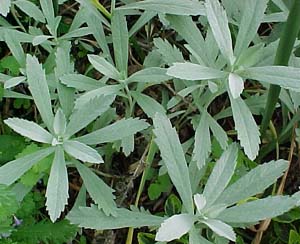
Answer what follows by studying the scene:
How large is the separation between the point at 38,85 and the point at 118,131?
151mm

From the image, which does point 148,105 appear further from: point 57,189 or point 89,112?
point 57,189

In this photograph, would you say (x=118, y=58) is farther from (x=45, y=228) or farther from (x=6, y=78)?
(x=45, y=228)

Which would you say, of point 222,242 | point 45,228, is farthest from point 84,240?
point 222,242

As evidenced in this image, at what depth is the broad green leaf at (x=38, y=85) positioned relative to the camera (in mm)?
1058

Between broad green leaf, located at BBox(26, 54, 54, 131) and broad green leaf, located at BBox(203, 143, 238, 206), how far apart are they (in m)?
0.28

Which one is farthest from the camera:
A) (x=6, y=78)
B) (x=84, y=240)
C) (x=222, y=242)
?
(x=84, y=240)

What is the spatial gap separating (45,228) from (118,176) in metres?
0.18

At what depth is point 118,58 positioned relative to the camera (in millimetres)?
1176

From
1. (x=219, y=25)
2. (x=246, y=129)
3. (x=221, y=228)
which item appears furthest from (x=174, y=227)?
(x=219, y=25)

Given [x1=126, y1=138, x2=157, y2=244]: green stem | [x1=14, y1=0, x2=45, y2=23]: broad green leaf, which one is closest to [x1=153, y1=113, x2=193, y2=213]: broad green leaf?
[x1=126, y1=138, x2=157, y2=244]: green stem

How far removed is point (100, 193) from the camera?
107 centimetres

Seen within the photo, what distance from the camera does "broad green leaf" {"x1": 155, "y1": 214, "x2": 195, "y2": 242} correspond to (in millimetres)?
918

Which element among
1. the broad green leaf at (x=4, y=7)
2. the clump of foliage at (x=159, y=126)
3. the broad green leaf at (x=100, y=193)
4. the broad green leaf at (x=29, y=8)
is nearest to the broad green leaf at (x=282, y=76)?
the clump of foliage at (x=159, y=126)

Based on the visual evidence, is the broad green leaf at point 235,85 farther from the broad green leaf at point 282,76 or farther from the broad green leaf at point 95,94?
the broad green leaf at point 95,94
